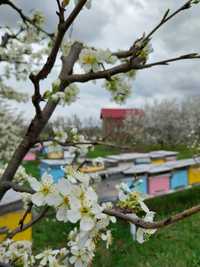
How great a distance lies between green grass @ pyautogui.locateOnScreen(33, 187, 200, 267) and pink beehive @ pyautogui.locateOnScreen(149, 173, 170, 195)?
0.91 metres

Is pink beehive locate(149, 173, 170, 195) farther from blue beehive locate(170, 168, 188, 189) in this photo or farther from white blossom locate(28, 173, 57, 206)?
white blossom locate(28, 173, 57, 206)

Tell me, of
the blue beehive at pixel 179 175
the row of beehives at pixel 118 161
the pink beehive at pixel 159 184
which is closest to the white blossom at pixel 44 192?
the row of beehives at pixel 118 161

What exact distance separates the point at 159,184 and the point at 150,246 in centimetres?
351

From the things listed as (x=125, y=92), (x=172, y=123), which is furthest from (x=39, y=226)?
(x=172, y=123)

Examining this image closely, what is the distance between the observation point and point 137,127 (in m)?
37.4

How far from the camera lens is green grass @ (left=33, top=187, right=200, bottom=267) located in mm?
4559

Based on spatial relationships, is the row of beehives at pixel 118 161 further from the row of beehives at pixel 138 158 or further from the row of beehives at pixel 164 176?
the row of beehives at pixel 164 176

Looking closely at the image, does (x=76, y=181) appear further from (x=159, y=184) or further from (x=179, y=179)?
(x=179, y=179)

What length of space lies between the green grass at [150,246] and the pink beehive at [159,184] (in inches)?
35.9

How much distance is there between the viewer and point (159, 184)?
8.80 metres

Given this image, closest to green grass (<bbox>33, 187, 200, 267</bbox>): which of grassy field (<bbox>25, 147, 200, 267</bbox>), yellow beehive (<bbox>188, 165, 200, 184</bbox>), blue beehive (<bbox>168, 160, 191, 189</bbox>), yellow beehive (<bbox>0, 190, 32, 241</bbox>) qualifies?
grassy field (<bbox>25, 147, 200, 267</bbox>)

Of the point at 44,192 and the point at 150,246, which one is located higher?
the point at 44,192

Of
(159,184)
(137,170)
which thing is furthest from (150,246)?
(159,184)

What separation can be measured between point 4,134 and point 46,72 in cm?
1367
